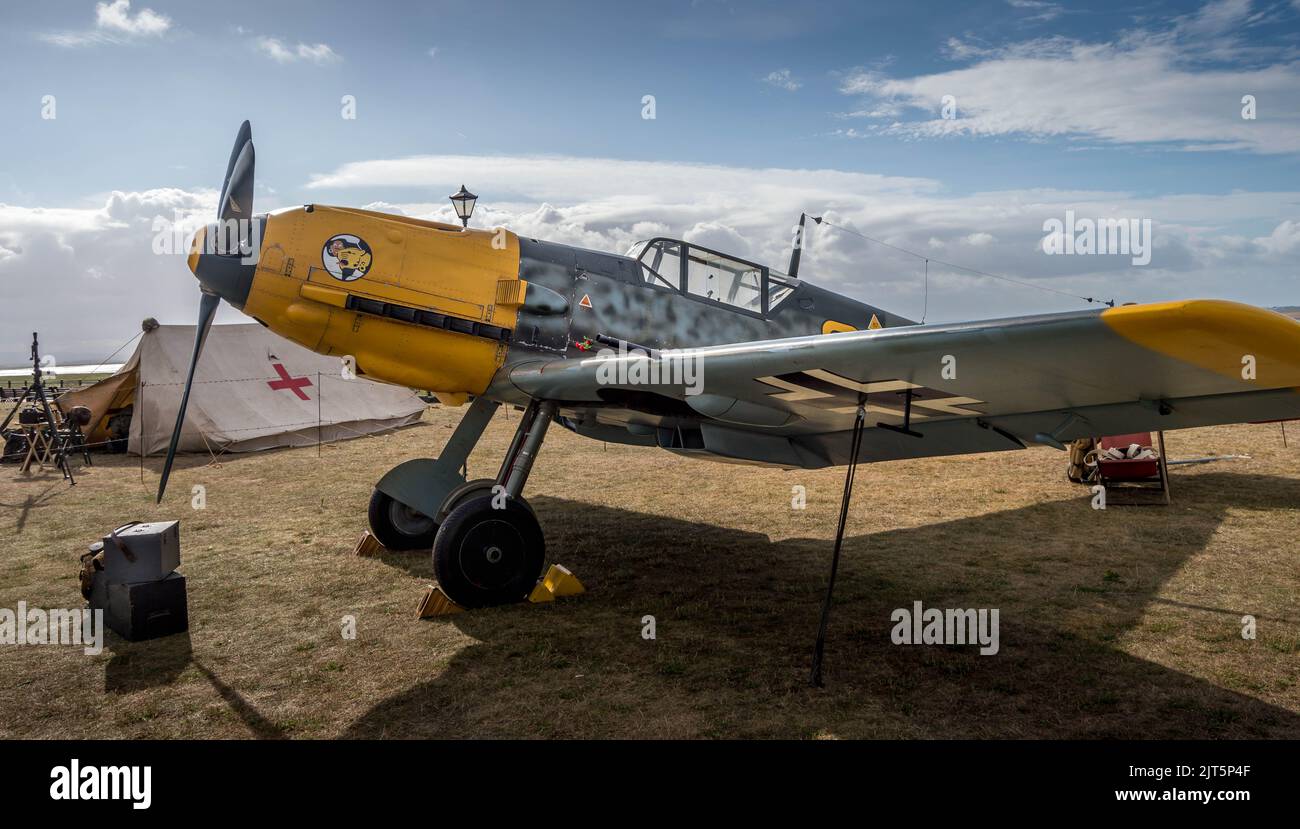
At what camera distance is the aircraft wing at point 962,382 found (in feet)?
9.31

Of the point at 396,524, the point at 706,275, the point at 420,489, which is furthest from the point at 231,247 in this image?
the point at 706,275

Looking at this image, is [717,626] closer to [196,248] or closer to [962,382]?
[962,382]

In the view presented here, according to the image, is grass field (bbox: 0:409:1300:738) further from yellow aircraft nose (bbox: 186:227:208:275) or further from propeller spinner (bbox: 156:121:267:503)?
yellow aircraft nose (bbox: 186:227:208:275)

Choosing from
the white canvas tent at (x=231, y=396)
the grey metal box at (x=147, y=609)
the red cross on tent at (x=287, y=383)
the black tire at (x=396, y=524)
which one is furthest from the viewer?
the red cross on tent at (x=287, y=383)

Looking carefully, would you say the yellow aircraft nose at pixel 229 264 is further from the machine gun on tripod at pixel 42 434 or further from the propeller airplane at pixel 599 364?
the machine gun on tripod at pixel 42 434

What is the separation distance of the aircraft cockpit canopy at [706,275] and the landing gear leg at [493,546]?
152cm

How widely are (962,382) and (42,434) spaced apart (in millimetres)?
14680

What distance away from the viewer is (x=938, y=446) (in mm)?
5195

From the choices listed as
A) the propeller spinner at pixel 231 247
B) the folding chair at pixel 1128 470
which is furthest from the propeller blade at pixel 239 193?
the folding chair at pixel 1128 470

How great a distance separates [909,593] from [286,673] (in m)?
4.28
